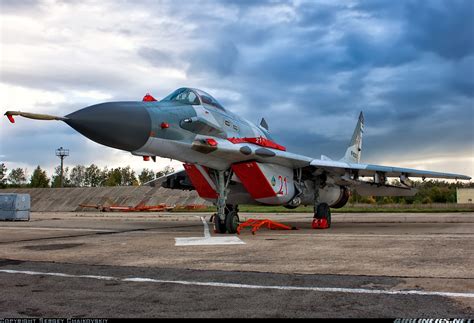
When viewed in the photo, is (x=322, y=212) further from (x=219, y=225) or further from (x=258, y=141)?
(x=219, y=225)

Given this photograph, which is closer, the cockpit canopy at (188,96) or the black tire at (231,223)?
the cockpit canopy at (188,96)

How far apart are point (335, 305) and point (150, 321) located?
1.68 metres

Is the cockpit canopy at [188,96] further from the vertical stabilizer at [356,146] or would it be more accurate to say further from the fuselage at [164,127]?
the vertical stabilizer at [356,146]

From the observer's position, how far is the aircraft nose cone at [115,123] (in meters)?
9.52

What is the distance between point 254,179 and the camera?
13.9 m

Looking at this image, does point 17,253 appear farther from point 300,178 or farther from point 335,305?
point 300,178

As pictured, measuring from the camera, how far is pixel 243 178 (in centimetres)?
1392

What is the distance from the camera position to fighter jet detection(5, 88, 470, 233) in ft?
33.1

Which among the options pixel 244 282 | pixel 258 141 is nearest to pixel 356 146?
pixel 258 141

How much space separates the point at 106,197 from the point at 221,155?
2180 inches

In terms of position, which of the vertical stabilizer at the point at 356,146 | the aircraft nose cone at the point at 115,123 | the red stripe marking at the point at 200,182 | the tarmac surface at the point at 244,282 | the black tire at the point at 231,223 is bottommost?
the tarmac surface at the point at 244,282

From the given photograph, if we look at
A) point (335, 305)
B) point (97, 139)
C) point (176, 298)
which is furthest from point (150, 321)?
point (97, 139)

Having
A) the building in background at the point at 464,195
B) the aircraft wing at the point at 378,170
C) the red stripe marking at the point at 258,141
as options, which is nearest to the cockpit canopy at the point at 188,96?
the red stripe marking at the point at 258,141

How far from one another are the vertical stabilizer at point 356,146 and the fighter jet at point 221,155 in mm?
3717
